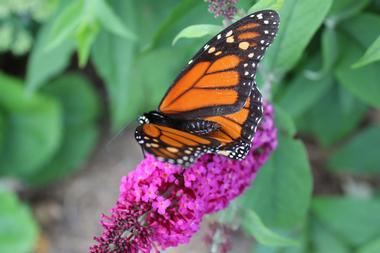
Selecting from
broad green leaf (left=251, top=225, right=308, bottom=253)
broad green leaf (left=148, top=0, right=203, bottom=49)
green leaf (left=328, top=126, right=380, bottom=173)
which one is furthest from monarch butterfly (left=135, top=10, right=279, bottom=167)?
green leaf (left=328, top=126, right=380, bottom=173)

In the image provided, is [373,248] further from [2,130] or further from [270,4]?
[2,130]

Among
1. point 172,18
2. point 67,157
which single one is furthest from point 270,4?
point 67,157

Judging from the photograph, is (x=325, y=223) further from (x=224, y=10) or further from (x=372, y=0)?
(x=224, y=10)

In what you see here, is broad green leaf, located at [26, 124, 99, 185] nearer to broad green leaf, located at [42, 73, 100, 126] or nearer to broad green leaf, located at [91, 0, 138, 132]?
broad green leaf, located at [42, 73, 100, 126]

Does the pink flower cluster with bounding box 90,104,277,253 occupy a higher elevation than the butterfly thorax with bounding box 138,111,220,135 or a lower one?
lower

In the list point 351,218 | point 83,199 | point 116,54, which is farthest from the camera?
point 83,199

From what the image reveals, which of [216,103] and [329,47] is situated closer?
[216,103]

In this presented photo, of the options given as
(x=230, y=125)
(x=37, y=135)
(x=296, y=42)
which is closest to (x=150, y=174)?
(x=230, y=125)
